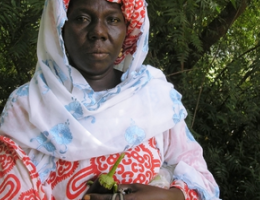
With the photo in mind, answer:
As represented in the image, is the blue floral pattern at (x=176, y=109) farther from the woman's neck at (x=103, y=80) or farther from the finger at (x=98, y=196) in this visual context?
the finger at (x=98, y=196)

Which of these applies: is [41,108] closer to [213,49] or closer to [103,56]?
[103,56]

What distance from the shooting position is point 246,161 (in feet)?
9.82

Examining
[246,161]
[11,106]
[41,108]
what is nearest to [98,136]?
[41,108]

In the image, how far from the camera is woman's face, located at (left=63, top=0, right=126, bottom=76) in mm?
1361

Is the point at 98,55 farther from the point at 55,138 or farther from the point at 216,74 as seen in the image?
the point at 216,74

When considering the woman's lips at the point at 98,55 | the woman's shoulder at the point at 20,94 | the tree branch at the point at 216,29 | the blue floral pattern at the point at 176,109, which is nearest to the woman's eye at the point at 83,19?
the woman's lips at the point at 98,55

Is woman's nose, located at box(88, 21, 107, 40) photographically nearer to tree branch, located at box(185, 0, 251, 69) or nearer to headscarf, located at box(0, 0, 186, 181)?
headscarf, located at box(0, 0, 186, 181)

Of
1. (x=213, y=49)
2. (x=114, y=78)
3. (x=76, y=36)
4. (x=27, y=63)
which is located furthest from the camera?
(x=213, y=49)

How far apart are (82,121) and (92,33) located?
1.14 feet

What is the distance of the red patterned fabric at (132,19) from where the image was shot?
1447 millimetres

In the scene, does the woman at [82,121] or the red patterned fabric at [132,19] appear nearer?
the woman at [82,121]

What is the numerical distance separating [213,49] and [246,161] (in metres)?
1.11

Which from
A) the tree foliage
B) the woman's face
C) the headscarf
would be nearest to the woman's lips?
the woman's face

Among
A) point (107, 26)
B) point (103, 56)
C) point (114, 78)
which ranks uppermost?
point (107, 26)
